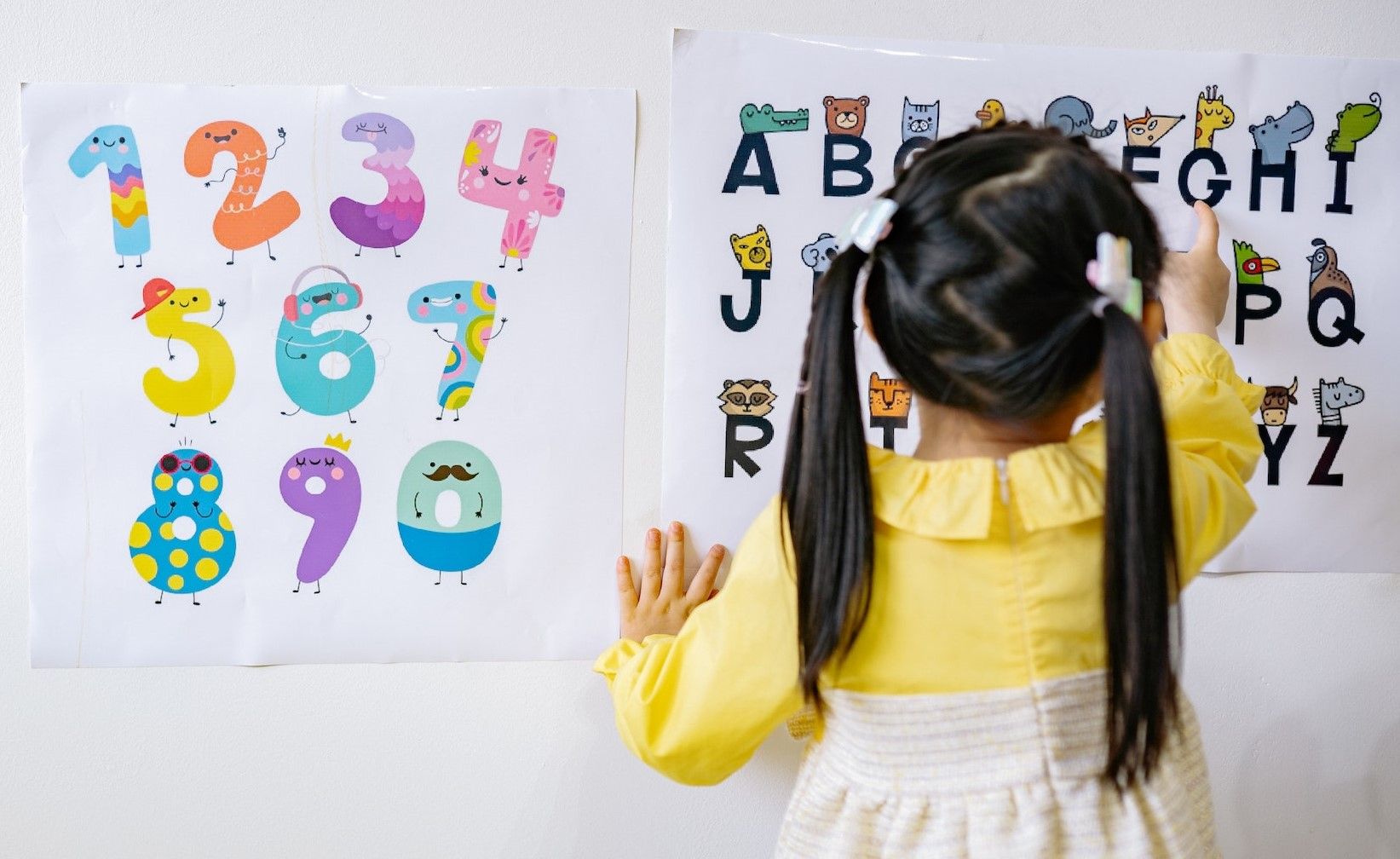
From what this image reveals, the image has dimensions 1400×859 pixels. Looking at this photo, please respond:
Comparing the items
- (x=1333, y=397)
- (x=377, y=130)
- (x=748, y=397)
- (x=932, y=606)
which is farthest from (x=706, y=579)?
(x=1333, y=397)

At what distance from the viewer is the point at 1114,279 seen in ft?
1.74

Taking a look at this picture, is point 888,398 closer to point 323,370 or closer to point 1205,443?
point 1205,443

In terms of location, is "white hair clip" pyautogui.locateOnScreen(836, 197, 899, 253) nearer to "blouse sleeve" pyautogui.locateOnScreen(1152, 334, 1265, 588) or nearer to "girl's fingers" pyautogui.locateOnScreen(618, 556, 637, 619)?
"blouse sleeve" pyautogui.locateOnScreen(1152, 334, 1265, 588)

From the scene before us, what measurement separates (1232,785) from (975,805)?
0.49 metres

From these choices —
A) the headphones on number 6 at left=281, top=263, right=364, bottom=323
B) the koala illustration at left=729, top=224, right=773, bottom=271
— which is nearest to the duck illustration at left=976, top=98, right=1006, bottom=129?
the koala illustration at left=729, top=224, right=773, bottom=271

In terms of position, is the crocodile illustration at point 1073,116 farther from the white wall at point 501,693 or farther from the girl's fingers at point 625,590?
the girl's fingers at point 625,590

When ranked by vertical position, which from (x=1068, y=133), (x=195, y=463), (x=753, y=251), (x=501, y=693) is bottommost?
(x=501, y=693)

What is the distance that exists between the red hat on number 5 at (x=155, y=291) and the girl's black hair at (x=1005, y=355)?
615 millimetres

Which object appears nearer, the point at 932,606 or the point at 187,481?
the point at 932,606

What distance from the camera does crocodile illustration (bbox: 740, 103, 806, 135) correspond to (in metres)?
0.87

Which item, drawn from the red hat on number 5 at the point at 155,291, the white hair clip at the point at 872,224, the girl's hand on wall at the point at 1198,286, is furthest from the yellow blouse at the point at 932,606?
the red hat on number 5 at the point at 155,291

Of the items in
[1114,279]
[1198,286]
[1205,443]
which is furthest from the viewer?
[1198,286]

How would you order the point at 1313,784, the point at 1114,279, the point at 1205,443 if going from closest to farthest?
the point at 1114,279 → the point at 1205,443 → the point at 1313,784

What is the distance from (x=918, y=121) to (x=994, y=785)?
1.86 ft
